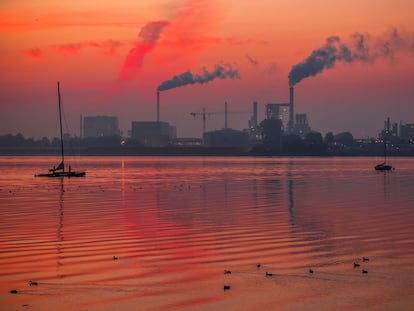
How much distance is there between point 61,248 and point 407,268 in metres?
13.2

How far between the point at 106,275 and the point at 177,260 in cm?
401

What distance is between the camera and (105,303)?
67.7 ft

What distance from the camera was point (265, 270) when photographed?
1002 inches

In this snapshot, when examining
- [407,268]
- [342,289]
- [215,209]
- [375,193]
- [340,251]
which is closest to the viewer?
[342,289]

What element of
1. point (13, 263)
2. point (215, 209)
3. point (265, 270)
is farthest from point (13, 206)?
point (265, 270)

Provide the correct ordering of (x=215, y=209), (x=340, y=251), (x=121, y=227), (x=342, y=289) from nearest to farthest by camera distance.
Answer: (x=342, y=289) → (x=340, y=251) → (x=121, y=227) → (x=215, y=209)

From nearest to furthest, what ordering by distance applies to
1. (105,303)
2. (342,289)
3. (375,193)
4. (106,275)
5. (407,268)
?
(105,303) < (342,289) < (106,275) < (407,268) < (375,193)

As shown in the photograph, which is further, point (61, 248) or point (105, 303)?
point (61, 248)

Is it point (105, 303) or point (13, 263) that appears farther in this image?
point (13, 263)

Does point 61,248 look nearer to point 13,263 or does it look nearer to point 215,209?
point 13,263

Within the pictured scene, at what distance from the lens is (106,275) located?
24.4 metres

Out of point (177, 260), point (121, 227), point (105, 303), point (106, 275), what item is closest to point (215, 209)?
point (121, 227)

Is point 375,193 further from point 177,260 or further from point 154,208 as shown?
point 177,260

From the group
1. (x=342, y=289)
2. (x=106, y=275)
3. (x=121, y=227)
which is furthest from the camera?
(x=121, y=227)
